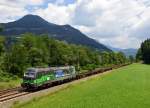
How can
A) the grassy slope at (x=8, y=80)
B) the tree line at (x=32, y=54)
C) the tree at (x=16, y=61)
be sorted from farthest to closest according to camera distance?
1. the tree line at (x=32, y=54)
2. the tree at (x=16, y=61)
3. the grassy slope at (x=8, y=80)

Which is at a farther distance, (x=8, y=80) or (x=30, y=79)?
(x=8, y=80)

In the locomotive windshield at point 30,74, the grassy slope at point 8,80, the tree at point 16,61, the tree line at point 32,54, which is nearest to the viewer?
the locomotive windshield at point 30,74

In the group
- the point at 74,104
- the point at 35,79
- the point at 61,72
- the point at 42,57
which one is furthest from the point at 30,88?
the point at 42,57

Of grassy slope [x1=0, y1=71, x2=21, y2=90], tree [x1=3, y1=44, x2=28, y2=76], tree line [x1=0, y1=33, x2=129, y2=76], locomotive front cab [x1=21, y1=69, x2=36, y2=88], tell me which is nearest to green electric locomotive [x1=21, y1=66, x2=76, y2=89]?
locomotive front cab [x1=21, y1=69, x2=36, y2=88]

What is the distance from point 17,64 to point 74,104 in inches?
2082

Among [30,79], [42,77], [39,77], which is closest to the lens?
[30,79]

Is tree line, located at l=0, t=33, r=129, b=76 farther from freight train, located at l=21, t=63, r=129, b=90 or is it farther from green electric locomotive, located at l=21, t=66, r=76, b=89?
green electric locomotive, located at l=21, t=66, r=76, b=89

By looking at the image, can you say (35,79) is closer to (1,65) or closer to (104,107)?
(104,107)

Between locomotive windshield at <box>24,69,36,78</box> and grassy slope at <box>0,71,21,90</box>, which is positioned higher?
locomotive windshield at <box>24,69,36,78</box>

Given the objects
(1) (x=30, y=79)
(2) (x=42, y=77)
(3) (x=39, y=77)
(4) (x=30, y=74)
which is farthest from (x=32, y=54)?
(1) (x=30, y=79)

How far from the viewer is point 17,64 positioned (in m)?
88.9

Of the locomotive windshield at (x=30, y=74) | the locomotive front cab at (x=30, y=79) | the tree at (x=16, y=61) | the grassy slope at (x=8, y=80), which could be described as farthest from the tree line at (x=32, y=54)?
the locomotive front cab at (x=30, y=79)

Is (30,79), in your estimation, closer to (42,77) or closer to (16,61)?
(42,77)

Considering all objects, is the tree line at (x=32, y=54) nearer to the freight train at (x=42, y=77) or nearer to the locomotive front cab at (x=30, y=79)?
the freight train at (x=42, y=77)
